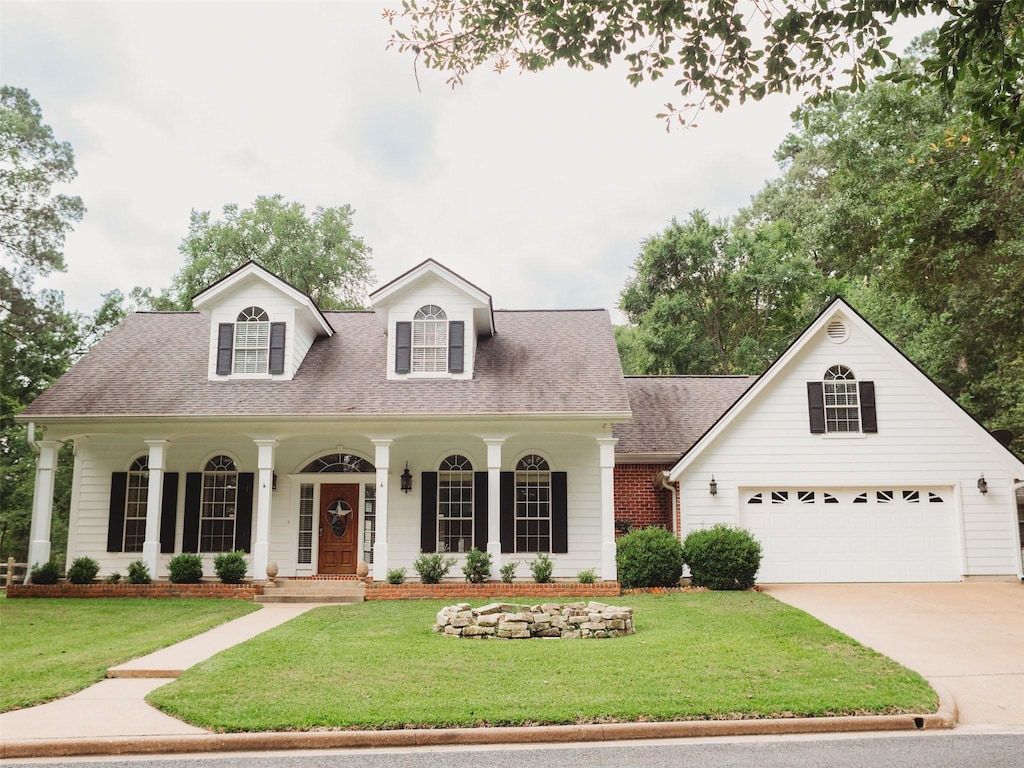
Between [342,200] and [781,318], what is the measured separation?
66.0 ft

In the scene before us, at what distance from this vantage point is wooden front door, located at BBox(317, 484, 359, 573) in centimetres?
1606

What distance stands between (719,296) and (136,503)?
2278 centimetres

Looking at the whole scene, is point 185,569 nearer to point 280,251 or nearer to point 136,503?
point 136,503

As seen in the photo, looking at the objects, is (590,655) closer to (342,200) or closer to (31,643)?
(31,643)

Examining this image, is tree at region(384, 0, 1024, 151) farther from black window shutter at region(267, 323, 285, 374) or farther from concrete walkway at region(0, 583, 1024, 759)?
black window shutter at region(267, 323, 285, 374)

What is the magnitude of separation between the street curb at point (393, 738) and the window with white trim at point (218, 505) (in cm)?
1073

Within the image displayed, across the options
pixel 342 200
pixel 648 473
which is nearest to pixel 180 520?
pixel 648 473

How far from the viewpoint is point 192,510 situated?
16.2m

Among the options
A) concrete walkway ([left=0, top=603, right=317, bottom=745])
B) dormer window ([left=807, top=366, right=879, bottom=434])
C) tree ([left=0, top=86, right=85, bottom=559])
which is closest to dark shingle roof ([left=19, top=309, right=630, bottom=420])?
dormer window ([left=807, top=366, right=879, bottom=434])

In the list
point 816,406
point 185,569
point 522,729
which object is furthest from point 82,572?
point 816,406

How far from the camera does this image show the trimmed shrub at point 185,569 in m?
14.5

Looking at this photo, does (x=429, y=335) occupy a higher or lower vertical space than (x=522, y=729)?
higher

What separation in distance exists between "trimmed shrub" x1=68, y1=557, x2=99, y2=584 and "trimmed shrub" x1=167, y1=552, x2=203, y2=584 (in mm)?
1484

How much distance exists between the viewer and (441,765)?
17.4 feet
